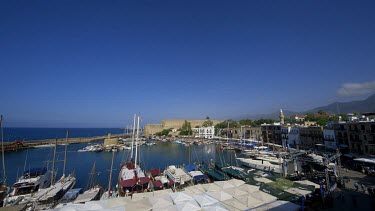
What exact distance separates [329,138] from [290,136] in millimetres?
14544

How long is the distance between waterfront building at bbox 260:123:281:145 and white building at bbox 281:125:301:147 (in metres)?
3.08

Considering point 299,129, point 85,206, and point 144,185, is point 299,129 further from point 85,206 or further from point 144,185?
point 85,206

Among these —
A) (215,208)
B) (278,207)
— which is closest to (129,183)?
(215,208)

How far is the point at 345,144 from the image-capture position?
3625cm

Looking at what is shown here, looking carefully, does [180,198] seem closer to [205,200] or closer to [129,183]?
[205,200]

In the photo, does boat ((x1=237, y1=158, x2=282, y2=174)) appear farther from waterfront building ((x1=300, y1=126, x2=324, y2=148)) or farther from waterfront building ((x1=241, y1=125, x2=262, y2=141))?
waterfront building ((x1=241, y1=125, x2=262, y2=141))

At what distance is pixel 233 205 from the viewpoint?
13.8 meters

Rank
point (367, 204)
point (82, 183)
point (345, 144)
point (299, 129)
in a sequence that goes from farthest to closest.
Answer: point (299, 129) → point (345, 144) → point (82, 183) → point (367, 204)

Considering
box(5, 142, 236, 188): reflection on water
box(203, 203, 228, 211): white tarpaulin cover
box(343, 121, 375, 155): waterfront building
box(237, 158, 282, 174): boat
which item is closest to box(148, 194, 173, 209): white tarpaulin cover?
box(203, 203, 228, 211): white tarpaulin cover

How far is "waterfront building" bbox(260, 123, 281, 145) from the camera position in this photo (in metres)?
62.1

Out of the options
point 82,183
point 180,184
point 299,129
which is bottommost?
point 82,183

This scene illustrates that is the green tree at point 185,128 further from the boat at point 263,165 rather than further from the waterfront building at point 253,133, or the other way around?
the boat at point 263,165

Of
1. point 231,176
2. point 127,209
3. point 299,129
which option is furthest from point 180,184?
point 299,129

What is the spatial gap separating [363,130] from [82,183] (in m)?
47.8
